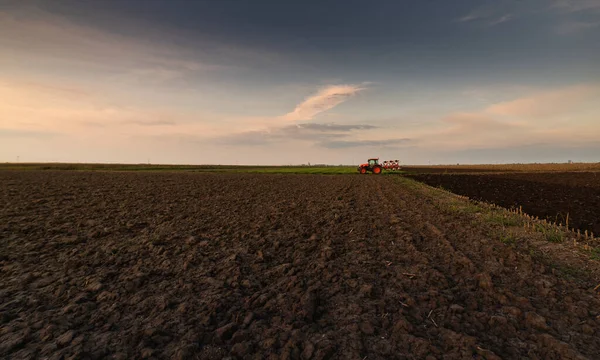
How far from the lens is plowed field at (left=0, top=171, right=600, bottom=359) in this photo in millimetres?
4176

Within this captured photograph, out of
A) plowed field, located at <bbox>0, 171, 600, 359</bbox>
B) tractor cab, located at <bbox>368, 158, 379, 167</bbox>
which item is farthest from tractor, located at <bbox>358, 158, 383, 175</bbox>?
plowed field, located at <bbox>0, 171, 600, 359</bbox>

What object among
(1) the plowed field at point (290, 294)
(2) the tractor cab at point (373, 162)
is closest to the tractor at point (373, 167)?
(2) the tractor cab at point (373, 162)

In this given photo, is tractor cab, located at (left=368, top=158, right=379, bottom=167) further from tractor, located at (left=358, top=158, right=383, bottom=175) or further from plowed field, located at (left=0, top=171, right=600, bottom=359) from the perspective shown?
plowed field, located at (left=0, top=171, right=600, bottom=359)

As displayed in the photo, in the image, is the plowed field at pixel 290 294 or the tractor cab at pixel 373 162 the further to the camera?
the tractor cab at pixel 373 162

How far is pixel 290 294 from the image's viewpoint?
18.7 ft

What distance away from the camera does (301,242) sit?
9273mm

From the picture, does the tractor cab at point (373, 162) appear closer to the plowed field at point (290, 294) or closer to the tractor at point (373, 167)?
the tractor at point (373, 167)

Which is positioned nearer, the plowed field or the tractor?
the plowed field

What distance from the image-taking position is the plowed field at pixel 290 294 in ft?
13.7

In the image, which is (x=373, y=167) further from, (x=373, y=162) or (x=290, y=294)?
(x=290, y=294)

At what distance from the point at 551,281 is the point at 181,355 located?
7.21 m

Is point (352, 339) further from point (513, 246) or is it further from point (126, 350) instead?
point (513, 246)

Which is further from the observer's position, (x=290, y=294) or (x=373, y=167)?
(x=373, y=167)

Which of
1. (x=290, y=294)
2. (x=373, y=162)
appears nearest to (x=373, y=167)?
(x=373, y=162)
